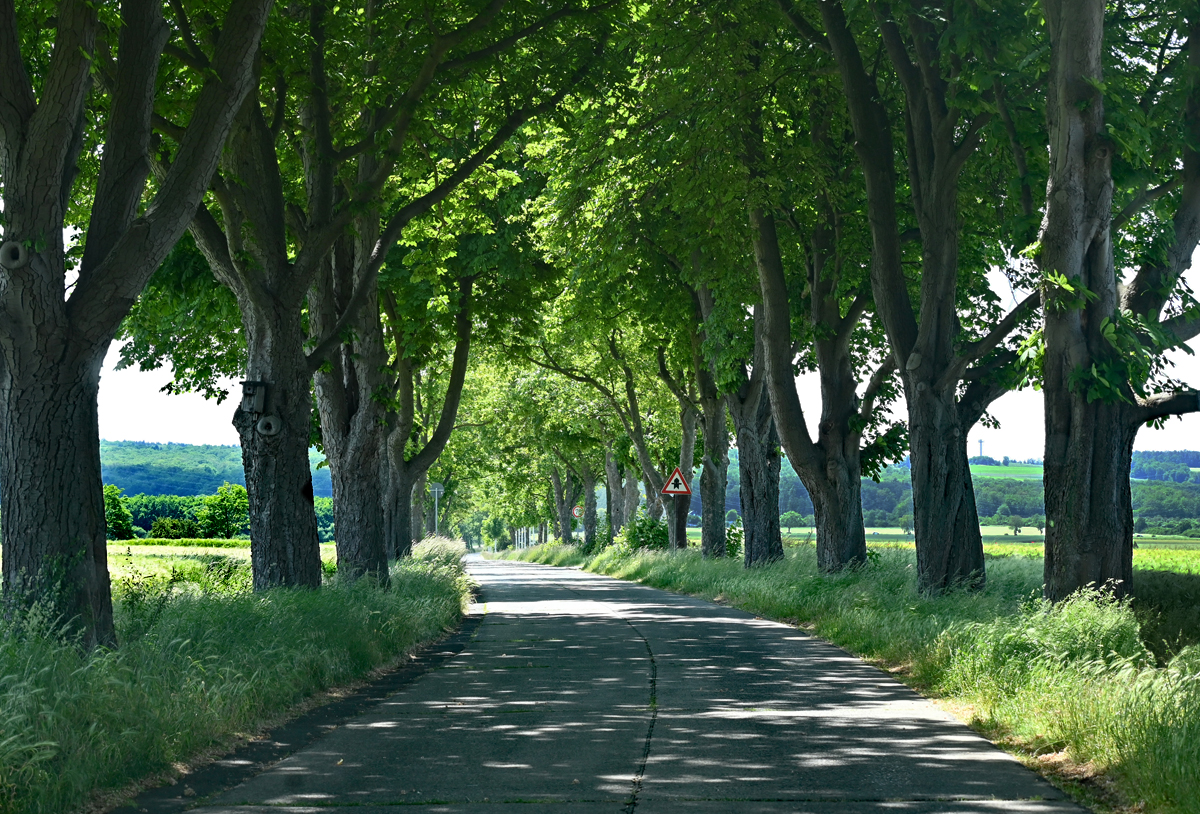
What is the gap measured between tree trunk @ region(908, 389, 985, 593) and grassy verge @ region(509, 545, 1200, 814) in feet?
2.08

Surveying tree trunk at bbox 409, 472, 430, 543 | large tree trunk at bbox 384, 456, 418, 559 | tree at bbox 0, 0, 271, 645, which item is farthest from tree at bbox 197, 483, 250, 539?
tree at bbox 0, 0, 271, 645

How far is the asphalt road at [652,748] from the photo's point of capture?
6.53 metres

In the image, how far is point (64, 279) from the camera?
941 centimetres

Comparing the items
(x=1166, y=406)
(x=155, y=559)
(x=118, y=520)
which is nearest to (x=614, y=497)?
(x=155, y=559)

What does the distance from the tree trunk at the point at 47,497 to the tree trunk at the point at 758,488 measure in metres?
19.1

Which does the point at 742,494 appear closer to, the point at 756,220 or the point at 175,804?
the point at 756,220

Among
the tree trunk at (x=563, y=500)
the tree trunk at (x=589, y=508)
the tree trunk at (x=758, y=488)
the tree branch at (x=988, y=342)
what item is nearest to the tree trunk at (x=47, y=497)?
the tree branch at (x=988, y=342)

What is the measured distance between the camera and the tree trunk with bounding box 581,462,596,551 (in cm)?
5903

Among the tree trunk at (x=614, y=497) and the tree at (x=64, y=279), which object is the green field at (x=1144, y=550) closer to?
the tree trunk at (x=614, y=497)

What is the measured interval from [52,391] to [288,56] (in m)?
6.12

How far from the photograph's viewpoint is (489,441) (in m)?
54.6

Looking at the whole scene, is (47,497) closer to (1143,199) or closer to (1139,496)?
(1143,199)

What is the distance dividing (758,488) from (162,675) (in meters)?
19.9

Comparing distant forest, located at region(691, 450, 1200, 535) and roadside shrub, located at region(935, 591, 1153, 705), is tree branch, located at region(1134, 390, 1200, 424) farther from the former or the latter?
distant forest, located at region(691, 450, 1200, 535)
